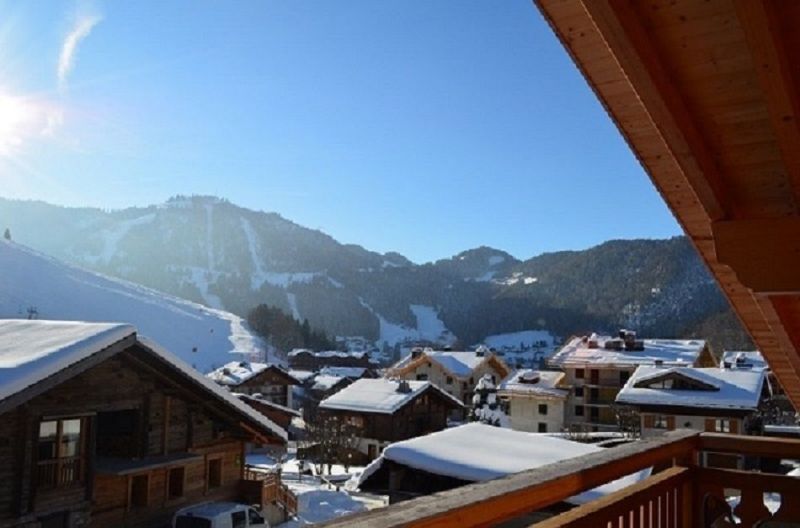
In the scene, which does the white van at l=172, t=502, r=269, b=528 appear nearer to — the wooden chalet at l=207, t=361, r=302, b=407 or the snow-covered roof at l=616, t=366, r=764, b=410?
the snow-covered roof at l=616, t=366, r=764, b=410

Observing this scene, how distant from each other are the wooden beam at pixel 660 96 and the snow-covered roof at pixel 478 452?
9.23m

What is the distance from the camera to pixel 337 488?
81.7 ft

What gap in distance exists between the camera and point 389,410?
32.8 m

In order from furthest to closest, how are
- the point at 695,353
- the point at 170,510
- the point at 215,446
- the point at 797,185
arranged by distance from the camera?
the point at 695,353, the point at 215,446, the point at 170,510, the point at 797,185

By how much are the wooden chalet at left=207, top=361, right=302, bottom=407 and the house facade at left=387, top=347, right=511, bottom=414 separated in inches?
338

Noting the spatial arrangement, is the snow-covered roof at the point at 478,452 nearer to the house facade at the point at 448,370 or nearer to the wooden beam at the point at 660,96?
the wooden beam at the point at 660,96

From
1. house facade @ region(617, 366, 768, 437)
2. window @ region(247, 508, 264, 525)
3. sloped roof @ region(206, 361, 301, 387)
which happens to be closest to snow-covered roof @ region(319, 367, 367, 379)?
sloped roof @ region(206, 361, 301, 387)

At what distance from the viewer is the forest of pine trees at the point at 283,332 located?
10781 cm

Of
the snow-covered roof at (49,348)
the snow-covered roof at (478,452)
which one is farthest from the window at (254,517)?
the snow-covered roof at (49,348)

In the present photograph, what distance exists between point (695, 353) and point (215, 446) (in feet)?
115

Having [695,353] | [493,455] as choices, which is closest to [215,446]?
[493,455]

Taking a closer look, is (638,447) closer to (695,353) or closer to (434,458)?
(434,458)

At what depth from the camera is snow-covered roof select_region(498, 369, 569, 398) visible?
134ft

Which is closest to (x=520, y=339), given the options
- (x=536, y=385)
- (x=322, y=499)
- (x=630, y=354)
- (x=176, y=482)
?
(x=630, y=354)
